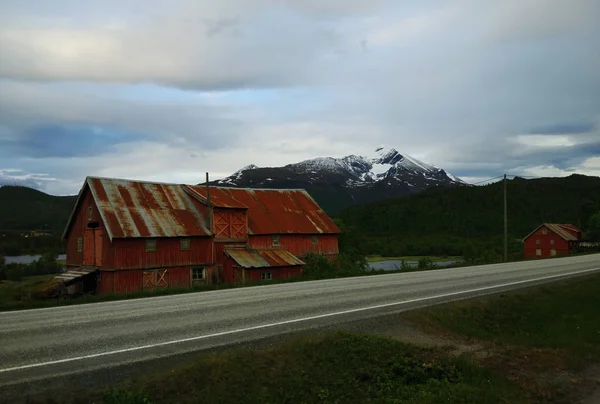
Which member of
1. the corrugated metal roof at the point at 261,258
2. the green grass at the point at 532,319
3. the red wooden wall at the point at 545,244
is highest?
the green grass at the point at 532,319

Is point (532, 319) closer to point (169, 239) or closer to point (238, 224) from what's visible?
point (169, 239)

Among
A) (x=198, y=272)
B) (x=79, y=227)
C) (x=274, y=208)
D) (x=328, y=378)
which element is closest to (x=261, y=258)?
(x=198, y=272)

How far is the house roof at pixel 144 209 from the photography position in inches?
1379

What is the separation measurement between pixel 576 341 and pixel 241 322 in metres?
7.78

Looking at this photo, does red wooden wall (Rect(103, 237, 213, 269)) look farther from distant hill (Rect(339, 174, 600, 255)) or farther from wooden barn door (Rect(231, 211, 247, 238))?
distant hill (Rect(339, 174, 600, 255))

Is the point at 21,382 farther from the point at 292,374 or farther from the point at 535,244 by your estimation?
the point at 535,244

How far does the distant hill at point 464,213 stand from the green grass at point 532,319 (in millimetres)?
114741

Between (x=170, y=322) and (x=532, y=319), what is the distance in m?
10.0

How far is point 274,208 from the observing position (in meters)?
46.8

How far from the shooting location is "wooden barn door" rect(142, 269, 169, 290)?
3528cm

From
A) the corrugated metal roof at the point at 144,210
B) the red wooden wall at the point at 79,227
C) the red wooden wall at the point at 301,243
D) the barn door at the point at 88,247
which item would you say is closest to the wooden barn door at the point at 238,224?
the red wooden wall at the point at 301,243

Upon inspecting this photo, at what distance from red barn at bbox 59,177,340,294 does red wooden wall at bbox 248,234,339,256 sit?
0.09 m

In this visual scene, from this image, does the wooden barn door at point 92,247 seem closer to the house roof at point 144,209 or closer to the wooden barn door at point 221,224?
the house roof at point 144,209

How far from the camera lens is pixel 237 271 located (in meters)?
38.2
